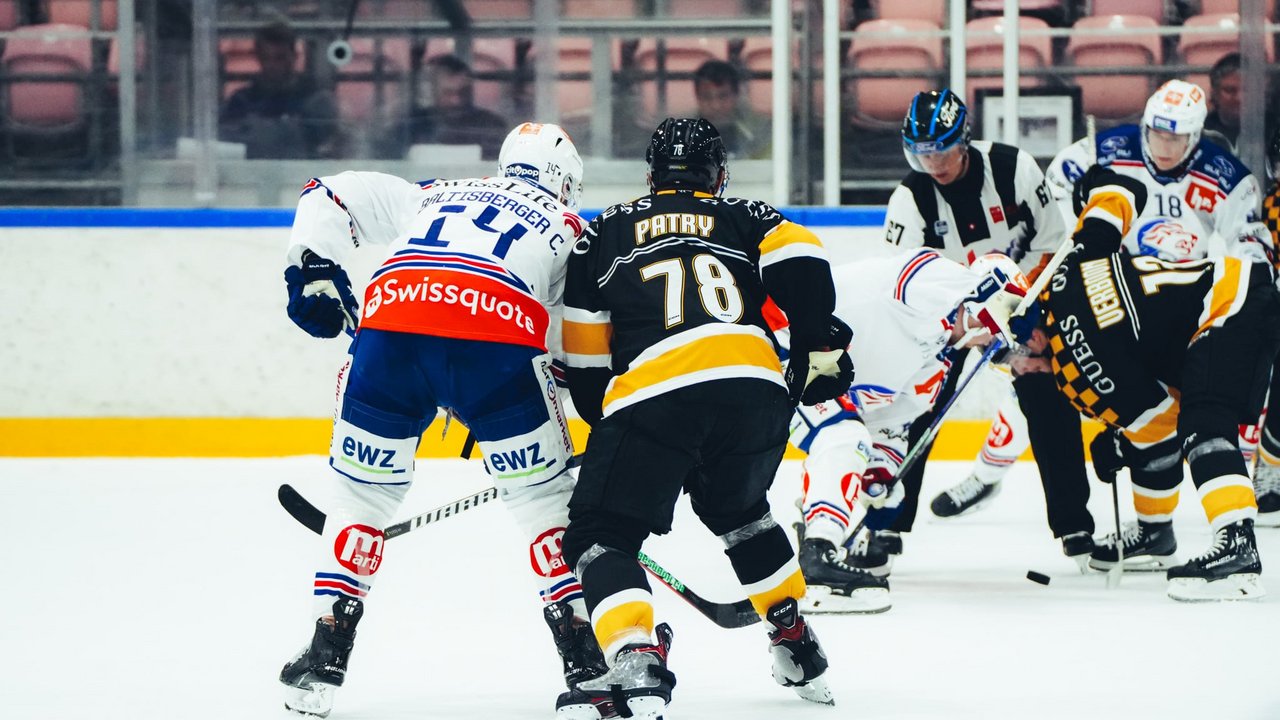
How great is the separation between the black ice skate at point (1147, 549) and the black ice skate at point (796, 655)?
1.52 m

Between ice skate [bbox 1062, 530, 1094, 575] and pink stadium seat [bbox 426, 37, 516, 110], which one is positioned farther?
pink stadium seat [bbox 426, 37, 516, 110]

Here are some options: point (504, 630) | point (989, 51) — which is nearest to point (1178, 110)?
point (989, 51)

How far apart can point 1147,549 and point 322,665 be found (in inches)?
90.7

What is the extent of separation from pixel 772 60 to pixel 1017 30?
98cm

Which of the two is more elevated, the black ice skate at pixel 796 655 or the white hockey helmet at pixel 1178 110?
the white hockey helmet at pixel 1178 110

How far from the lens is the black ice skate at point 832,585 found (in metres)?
3.65

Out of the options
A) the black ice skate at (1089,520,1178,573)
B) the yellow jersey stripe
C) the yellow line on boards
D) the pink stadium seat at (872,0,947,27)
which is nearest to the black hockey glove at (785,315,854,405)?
the yellow jersey stripe

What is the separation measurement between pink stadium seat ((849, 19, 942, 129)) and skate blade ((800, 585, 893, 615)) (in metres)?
3.35

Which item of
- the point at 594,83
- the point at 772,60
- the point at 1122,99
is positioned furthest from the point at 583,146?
the point at 1122,99

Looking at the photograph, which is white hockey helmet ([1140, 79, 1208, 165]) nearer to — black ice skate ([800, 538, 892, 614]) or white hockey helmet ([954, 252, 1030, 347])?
white hockey helmet ([954, 252, 1030, 347])

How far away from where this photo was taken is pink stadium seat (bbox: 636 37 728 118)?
678cm

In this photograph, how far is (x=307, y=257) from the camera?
293 cm

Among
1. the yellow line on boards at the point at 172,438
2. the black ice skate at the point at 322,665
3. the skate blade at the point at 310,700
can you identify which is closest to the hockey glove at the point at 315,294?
the black ice skate at the point at 322,665

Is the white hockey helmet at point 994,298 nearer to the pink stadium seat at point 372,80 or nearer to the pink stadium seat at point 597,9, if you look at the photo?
the pink stadium seat at point 597,9
